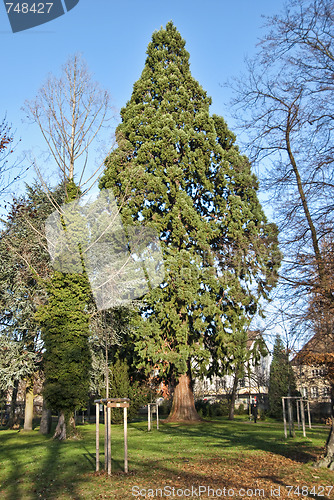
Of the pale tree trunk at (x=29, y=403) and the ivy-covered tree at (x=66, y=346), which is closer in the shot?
the ivy-covered tree at (x=66, y=346)

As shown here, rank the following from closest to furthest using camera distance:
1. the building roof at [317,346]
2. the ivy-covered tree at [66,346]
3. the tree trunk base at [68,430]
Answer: the building roof at [317,346]
the ivy-covered tree at [66,346]
the tree trunk base at [68,430]

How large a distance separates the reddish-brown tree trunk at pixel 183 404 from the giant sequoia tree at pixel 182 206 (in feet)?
0.15

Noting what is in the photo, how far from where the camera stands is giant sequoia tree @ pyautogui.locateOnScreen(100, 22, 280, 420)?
730 inches

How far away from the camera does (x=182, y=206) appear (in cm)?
2002

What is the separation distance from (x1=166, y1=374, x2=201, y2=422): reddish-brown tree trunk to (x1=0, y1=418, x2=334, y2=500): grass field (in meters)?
6.18

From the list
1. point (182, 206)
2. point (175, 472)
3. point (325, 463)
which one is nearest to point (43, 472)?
point (175, 472)

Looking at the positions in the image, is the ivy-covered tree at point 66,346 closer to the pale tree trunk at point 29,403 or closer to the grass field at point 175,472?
the grass field at point 175,472

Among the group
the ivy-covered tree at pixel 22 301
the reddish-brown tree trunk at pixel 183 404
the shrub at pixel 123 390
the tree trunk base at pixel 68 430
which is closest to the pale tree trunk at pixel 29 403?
the ivy-covered tree at pixel 22 301

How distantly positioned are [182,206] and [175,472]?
1346cm

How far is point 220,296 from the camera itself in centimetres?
1975

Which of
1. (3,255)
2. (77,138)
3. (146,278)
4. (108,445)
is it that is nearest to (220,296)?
(146,278)

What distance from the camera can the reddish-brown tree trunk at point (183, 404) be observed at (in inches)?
745

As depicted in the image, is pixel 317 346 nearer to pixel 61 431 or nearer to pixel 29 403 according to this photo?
pixel 61 431

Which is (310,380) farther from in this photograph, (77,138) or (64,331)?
(77,138)
